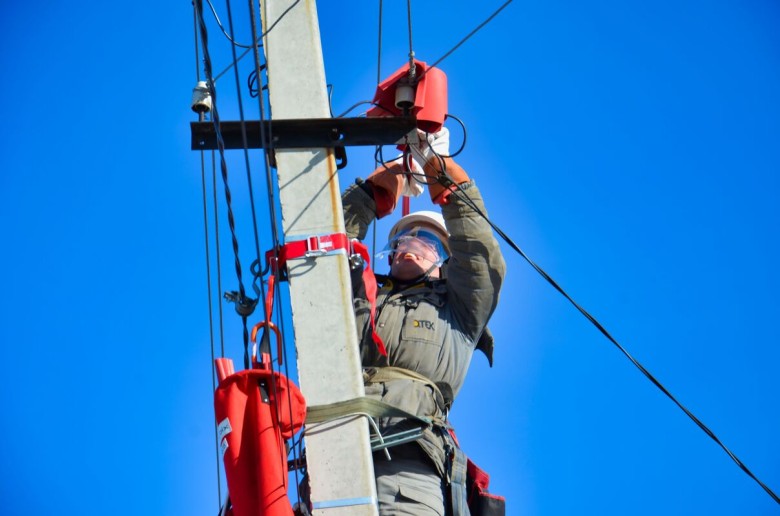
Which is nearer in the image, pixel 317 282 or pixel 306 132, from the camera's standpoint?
pixel 317 282

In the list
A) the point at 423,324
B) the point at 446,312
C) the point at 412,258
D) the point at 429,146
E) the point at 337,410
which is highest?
the point at 429,146

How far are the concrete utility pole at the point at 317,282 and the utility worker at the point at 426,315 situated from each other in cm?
85

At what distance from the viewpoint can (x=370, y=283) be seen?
5.75 m

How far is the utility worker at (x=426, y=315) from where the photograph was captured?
225 inches

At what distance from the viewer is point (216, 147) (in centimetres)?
530

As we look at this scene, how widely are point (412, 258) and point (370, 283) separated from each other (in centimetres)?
127

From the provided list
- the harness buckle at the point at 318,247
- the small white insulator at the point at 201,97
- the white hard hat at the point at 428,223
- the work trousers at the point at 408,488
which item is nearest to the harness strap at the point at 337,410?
the harness buckle at the point at 318,247

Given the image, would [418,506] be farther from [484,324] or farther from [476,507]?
[484,324]

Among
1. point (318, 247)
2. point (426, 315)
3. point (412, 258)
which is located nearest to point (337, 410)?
point (318, 247)

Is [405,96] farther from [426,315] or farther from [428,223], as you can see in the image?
[428,223]

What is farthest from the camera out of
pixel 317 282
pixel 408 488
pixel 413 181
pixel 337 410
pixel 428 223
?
pixel 428 223

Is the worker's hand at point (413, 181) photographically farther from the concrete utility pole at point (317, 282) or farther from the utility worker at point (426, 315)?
the concrete utility pole at point (317, 282)

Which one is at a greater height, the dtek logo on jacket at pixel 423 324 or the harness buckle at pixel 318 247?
the dtek logo on jacket at pixel 423 324

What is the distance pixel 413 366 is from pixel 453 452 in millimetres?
558
